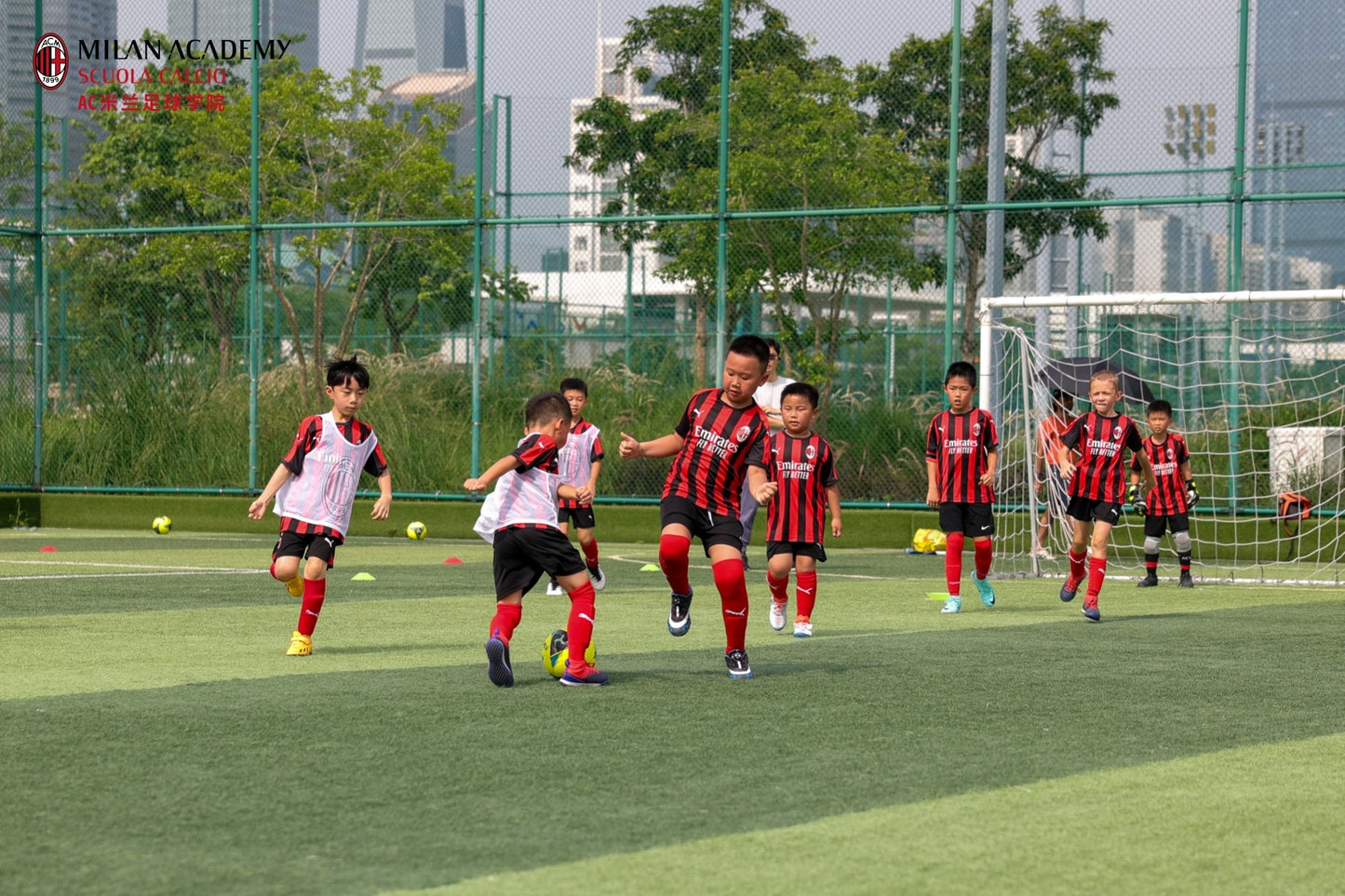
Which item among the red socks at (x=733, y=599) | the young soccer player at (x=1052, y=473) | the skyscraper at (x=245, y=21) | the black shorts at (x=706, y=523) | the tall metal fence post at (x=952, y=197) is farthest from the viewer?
the skyscraper at (x=245, y=21)

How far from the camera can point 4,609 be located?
395 inches

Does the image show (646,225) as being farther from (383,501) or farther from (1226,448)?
(383,501)

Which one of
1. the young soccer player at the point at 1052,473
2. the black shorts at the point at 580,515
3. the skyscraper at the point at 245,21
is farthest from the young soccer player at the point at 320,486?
the skyscraper at the point at 245,21

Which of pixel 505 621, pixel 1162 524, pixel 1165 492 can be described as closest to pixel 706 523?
pixel 505 621

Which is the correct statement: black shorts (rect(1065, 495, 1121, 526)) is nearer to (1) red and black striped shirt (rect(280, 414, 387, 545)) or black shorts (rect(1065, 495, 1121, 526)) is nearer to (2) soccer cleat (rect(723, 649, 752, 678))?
(2) soccer cleat (rect(723, 649, 752, 678))

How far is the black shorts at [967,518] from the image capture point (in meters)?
11.4

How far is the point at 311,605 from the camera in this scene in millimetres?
8266

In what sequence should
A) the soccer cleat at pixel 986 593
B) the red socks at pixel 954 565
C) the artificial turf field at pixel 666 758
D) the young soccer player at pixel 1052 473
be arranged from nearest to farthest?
the artificial turf field at pixel 666 758, the red socks at pixel 954 565, the soccer cleat at pixel 986 593, the young soccer player at pixel 1052 473

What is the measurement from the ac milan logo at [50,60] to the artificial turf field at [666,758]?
42.6 ft

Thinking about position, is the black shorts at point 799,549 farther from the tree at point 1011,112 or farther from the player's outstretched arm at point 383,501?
the tree at point 1011,112

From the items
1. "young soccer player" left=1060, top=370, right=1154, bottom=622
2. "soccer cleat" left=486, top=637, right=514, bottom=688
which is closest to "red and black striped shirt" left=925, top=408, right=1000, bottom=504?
"young soccer player" left=1060, top=370, right=1154, bottom=622

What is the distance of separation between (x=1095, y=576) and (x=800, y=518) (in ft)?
7.51

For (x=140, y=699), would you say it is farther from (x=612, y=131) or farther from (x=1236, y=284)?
(x=612, y=131)

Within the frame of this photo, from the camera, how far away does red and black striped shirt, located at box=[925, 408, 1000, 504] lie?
451 inches
